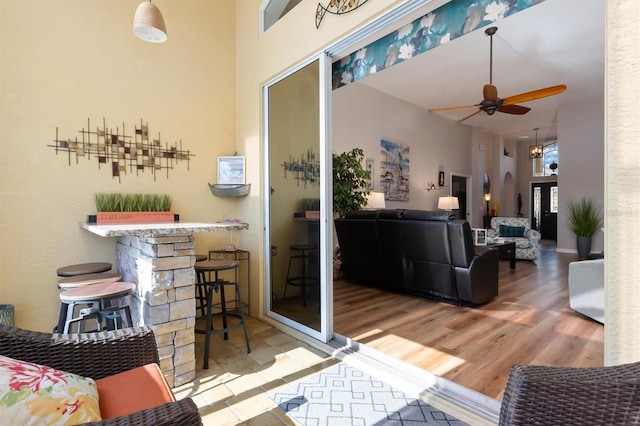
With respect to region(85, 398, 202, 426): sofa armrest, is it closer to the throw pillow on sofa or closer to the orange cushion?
the orange cushion

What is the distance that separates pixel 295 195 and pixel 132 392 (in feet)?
6.80


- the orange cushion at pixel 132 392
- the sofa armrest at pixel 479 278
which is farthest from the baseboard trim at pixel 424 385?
the sofa armrest at pixel 479 278

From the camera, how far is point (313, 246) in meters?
2.86

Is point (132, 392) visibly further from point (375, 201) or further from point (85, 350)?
point (375, 201)

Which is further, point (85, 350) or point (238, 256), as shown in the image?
point (238, 256)

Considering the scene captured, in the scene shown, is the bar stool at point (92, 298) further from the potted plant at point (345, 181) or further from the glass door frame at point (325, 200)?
the potted plant at point (345, 181)

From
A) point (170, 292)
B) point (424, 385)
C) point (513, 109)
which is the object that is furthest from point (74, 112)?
point (513, 109)

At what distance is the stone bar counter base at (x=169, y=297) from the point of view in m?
2.01

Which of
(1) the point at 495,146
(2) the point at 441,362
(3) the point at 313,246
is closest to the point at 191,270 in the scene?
(3) the point at 313,246

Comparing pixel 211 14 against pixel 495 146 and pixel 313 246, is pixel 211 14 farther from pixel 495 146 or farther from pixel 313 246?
pixel 495 146

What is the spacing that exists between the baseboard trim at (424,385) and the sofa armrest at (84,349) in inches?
57.0

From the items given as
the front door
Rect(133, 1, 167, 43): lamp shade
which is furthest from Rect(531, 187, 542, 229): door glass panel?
Rect(133, 1, 167, 43): lamp shade

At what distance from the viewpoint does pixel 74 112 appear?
8.91 ft

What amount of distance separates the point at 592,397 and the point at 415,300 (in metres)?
3.06
